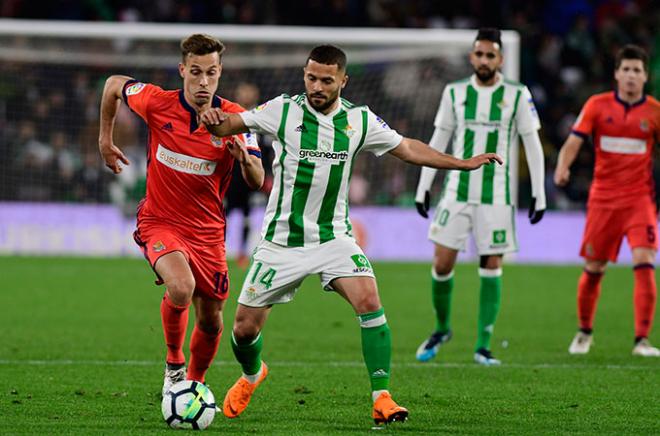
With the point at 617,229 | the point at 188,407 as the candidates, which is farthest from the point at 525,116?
the point at 188,407

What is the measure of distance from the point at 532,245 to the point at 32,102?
25.6ft

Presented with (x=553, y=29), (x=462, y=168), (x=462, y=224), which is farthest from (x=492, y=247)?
(x=553, y=29)

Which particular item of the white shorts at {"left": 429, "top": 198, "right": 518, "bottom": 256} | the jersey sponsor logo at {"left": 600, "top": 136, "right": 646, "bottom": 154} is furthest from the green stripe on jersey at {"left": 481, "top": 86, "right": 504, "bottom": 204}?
the jersey sponsor logo at {"left": 600, "top": 136, "right": 646, "bottom": 154}

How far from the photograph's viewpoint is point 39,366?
889 cm

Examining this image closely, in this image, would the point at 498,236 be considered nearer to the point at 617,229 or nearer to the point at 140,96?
the point at 617,229

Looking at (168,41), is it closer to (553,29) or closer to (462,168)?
(553,29)

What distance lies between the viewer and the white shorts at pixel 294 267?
675cm

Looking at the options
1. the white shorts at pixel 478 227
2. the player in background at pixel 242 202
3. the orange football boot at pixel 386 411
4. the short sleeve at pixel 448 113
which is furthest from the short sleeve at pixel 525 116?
the player in background at pixel 242 202

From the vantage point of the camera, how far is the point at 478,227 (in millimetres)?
9609

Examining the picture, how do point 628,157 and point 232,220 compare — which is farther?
point 232,220

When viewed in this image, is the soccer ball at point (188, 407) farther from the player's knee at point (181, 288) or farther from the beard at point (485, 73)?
the beard at point (485, 73)

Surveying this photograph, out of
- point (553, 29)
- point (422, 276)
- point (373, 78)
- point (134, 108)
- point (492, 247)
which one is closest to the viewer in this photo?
point (134, 108)

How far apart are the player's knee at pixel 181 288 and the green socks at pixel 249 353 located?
0.33 meters

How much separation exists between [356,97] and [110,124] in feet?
37.0
